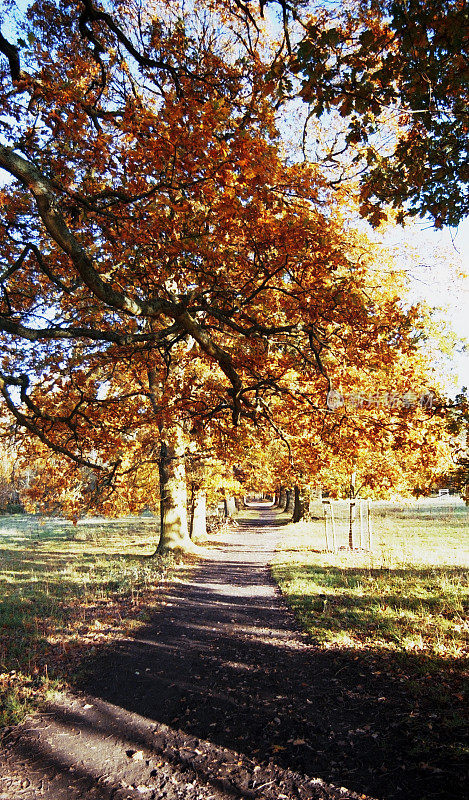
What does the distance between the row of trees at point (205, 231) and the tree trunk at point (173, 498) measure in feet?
14.0

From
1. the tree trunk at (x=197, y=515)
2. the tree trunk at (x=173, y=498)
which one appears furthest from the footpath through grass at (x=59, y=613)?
the tree trunk at (x=197, y=515)

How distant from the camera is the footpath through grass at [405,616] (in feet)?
15.6

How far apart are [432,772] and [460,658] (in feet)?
8.27

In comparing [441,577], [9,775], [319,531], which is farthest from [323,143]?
[319,531]

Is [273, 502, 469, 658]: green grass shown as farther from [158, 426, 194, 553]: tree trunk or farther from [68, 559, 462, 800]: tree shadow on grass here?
[158, 426, 194, 553]: tree trunk

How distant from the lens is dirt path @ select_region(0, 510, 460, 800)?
3799 mm

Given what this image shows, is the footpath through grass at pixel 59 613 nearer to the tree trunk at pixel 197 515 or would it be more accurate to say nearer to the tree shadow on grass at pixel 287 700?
the tree shadow on grass at pixel 287 700

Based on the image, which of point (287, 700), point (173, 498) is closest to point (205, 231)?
point (287, 700)

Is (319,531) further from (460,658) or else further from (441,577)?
(460,658)

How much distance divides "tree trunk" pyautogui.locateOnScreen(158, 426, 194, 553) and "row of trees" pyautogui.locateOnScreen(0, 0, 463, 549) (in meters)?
4.27

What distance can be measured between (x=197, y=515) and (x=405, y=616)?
57.0ft

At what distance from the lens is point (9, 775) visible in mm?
4062

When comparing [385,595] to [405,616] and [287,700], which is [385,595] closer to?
[405,616]

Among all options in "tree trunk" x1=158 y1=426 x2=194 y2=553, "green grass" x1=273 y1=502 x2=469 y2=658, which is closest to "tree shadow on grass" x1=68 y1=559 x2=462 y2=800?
"green grass" x1=273 y1=502 x2=469 y2=658
